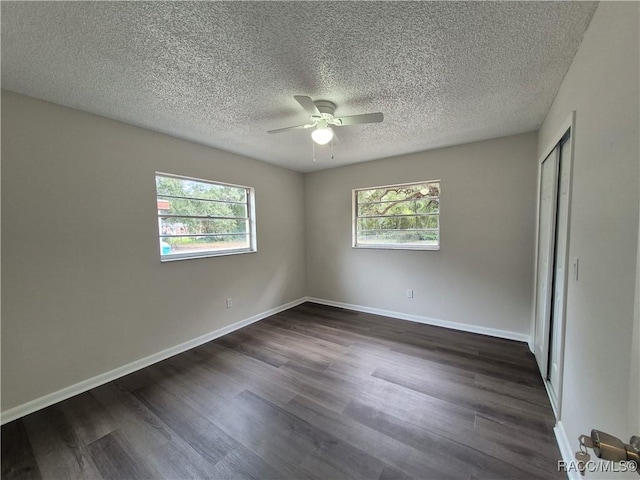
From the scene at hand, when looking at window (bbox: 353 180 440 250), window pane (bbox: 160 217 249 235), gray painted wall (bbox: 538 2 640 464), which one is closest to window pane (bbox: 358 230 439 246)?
window (bbox: 353 180 440 250)

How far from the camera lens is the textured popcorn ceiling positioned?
4.01ft

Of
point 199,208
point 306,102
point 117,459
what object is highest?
point 306,102

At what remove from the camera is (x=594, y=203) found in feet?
3.92

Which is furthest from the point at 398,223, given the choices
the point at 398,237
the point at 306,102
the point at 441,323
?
the point at 306,102

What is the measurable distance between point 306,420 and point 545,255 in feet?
8.17

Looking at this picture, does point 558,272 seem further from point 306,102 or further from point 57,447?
point 57,447

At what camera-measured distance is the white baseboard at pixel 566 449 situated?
1.31 m

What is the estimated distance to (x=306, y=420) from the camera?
1802mm

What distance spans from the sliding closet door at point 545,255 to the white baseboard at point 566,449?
2.33 feet

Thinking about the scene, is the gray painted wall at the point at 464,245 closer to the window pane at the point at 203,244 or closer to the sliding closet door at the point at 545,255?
the sliding closet door at the point at 545,255

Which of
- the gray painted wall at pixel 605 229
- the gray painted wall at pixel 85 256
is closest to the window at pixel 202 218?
the gray painted wall at pixel 85 256

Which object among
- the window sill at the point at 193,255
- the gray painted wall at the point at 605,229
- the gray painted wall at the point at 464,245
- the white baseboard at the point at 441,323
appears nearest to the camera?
the gray painted wall at the point at 605,229

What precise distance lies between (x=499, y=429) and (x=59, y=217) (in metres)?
3.68

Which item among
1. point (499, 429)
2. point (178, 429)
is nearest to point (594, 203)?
point (499, 429)
